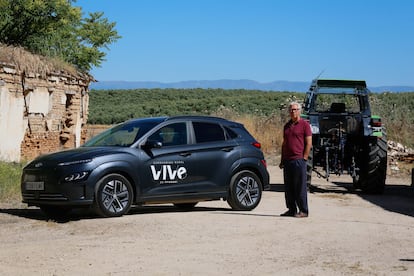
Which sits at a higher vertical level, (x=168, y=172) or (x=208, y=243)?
(x=168, y=172)

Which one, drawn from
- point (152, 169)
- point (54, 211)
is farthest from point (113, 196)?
point (54, 211)

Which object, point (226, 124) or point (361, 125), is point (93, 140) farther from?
point (361, 125)

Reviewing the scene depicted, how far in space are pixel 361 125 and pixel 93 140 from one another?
325 inches

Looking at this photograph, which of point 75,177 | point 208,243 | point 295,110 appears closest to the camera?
point 208,243

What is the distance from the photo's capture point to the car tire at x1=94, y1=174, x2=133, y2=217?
41.0ft

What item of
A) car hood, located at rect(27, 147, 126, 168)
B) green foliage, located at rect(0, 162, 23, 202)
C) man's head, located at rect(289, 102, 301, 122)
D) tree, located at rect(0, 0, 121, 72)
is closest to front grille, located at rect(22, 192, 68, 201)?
car hood, located at rect(27, 147, 126, 168)

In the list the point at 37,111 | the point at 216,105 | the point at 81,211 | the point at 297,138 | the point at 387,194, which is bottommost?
the point at 387,194

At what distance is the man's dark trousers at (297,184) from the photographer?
13.4m

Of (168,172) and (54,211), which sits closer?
(54,211)

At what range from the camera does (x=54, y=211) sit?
13.3 meters

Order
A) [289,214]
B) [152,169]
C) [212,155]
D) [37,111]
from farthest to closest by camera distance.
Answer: [37,111]
[212,155]
[289,214]
[152,169]

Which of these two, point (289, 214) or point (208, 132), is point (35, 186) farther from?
point (289, 214)

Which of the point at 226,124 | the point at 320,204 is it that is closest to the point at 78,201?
the point at 226,124

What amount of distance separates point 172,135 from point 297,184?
8.01ft
